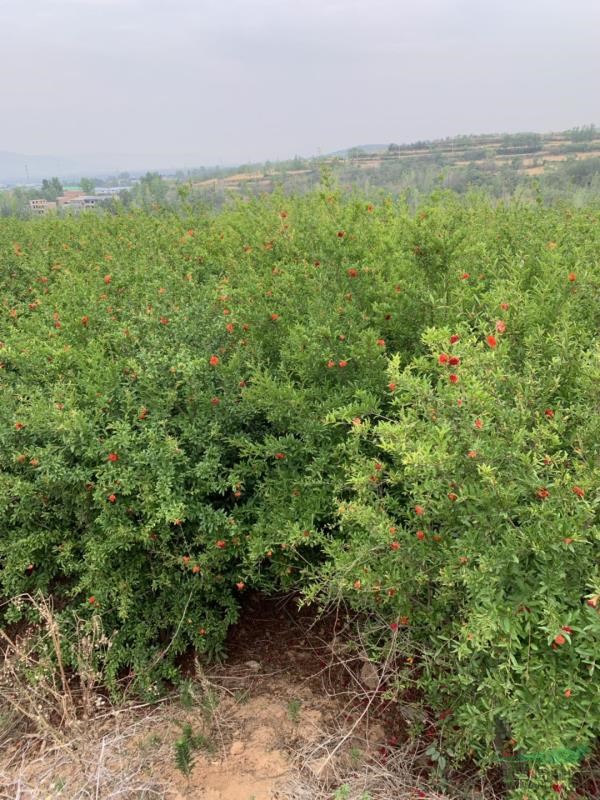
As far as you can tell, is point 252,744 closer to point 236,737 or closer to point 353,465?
point 236,737

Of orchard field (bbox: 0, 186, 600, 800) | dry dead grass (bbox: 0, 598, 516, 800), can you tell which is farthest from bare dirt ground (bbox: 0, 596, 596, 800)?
orchard field (bbox: 0, 186, 600, 800)

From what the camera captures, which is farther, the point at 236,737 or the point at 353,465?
the point at 236,737

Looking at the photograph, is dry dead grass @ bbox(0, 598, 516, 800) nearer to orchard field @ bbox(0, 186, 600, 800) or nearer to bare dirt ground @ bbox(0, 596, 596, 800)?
bare dirt ground @ bbox(0, 596, 596, 800)

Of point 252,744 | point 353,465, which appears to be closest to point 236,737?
point 252,744

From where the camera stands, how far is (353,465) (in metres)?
2.06

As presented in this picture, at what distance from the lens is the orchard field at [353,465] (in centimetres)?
146

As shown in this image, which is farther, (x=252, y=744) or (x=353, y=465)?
(x=252, y=744)

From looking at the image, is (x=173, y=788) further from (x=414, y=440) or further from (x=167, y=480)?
(x=414, y=440)

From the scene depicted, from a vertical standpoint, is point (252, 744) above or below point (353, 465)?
below

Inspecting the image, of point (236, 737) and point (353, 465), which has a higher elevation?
point (353, 465)

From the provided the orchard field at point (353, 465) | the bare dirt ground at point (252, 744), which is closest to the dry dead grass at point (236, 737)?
the bare dirt ground at point (252, 744)

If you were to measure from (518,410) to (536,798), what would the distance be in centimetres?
101

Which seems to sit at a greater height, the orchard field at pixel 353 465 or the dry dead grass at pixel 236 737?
the orchard field at pixel 353 465

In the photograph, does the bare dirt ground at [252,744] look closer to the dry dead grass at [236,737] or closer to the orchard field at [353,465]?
the dry dead grass at [236,737]
